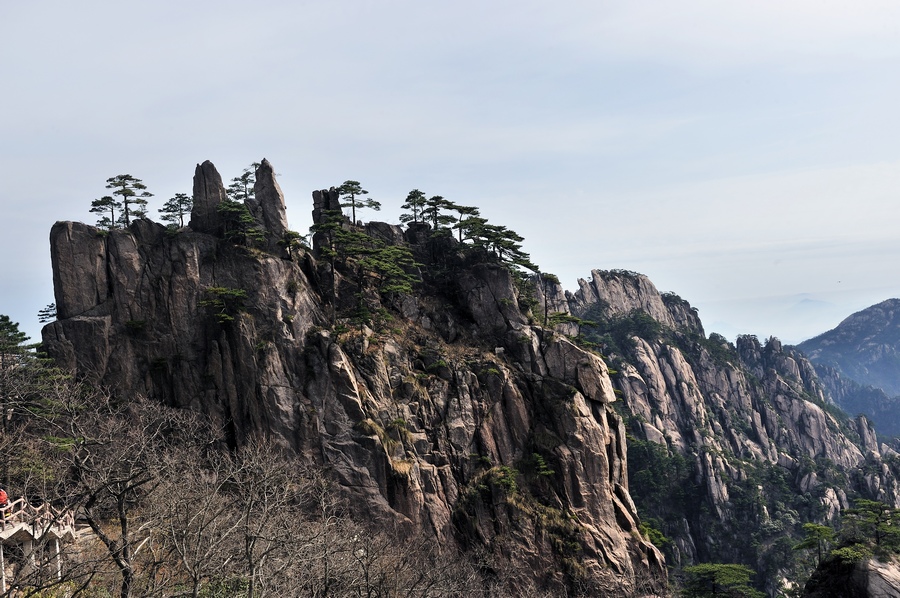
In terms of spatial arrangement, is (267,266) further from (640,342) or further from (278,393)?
(640,342)

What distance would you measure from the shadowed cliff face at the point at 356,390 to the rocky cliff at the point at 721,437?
3034cm

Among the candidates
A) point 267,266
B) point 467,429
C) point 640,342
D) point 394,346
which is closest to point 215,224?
point 267,266

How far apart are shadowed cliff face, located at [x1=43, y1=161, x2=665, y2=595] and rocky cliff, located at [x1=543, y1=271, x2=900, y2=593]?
99.6 feet

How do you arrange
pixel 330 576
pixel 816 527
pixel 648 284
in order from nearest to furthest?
pixel 330 576 → pixel 816 527 → pixel 648 284

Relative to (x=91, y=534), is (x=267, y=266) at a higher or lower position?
higher

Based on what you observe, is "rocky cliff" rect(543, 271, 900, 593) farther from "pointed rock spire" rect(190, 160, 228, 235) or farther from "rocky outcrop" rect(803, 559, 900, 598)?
"pointed rock spire" rect(190, 160, 228, 235)

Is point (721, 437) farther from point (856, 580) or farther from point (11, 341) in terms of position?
point (11, 341)

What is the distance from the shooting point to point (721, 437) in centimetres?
13450

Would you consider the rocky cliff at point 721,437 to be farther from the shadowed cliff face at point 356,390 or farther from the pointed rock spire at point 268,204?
the pointed rock spire at point 268,204

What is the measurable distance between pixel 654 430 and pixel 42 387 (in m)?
103

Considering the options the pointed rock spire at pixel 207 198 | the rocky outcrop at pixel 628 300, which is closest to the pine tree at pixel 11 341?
the pointed rock spire at pixel 207 198

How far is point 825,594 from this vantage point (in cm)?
5288

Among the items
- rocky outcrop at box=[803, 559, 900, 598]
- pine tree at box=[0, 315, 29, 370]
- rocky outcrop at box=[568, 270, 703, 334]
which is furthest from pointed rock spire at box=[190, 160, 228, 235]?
rocky outcrop at box=[568, 270, 703, 334]

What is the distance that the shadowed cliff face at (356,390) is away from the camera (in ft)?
164
